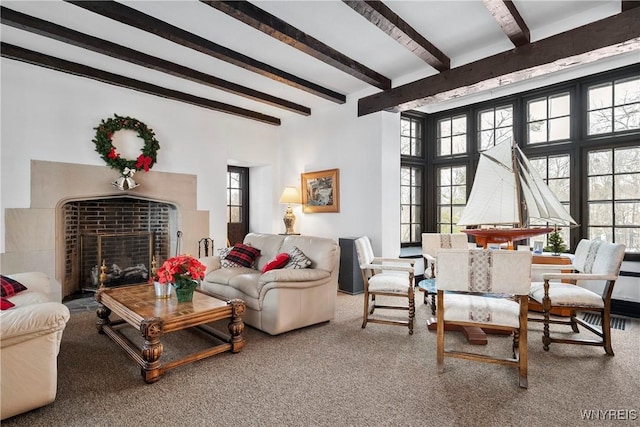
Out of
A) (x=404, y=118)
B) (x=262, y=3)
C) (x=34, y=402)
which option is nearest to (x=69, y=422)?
(x=34, y=402)

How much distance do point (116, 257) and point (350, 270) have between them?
11.4ft

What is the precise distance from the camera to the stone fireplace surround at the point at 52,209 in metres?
4.00

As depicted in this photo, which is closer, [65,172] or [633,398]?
[633,398]

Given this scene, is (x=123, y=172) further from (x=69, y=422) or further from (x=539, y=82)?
Result: (x=539, y=82)

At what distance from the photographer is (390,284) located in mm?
3395

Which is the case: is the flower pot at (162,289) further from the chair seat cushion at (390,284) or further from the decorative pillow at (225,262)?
the chair seat cushion at (390,284)

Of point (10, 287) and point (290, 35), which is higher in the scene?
point (290, 35)

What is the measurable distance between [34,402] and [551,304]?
12.1 feet

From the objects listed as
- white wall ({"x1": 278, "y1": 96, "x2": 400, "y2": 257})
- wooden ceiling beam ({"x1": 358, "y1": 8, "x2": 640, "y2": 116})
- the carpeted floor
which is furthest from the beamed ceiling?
the carpeted floor

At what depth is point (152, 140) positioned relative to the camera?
491cm

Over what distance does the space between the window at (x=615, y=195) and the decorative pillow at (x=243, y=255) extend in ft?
13.8

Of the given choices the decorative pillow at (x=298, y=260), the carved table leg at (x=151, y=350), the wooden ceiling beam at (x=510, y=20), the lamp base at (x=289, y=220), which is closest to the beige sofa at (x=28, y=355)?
the carved table leg at (x=151, y=350)

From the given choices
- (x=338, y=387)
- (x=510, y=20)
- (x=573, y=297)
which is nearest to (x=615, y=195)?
(x=573, y=297)

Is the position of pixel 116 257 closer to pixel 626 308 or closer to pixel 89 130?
pixel 89 130
